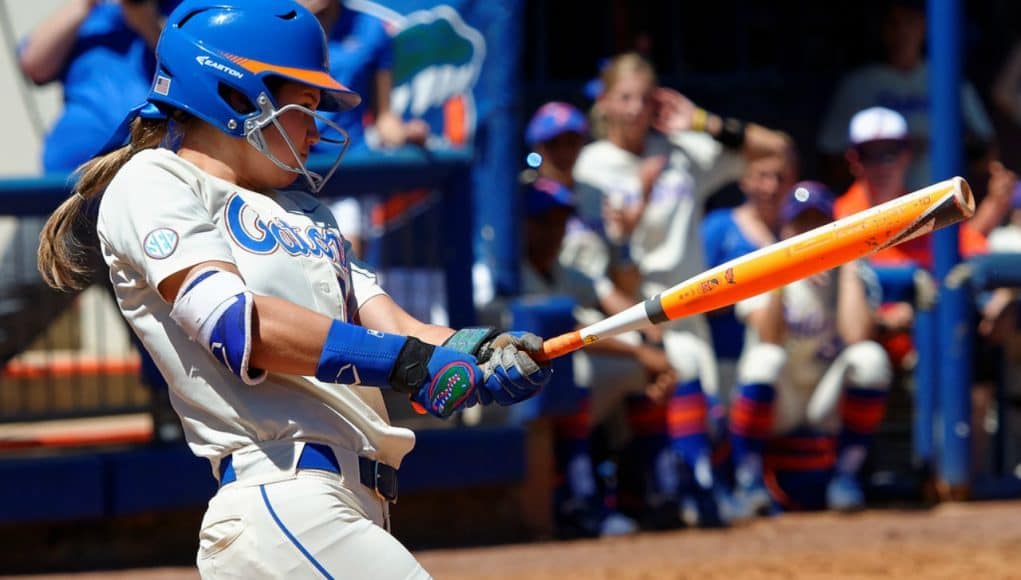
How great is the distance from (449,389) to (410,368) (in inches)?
2.7

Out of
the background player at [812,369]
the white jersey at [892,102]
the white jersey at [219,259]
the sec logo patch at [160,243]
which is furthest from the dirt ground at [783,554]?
the sec logo patch at [160,243]

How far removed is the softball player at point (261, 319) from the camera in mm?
2436

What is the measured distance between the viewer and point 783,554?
226 inches

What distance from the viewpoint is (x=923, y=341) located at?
22.4 ft

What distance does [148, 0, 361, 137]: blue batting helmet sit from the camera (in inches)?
101

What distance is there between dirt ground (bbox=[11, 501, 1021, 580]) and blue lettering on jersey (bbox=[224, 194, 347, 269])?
2851 mm

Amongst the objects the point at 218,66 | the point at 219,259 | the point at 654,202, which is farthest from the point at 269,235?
the point at 654,202

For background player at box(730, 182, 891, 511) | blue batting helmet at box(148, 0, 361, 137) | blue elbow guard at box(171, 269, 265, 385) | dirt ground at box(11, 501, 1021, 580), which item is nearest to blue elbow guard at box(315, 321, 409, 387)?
blue elbow guard at box(171, 269, 265, 385)

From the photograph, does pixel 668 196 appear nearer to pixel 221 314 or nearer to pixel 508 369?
pixel 508 369

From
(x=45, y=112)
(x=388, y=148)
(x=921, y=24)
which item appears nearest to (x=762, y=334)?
(x=388, y=148)

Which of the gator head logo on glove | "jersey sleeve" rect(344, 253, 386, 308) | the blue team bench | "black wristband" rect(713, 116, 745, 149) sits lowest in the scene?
the blue team bench

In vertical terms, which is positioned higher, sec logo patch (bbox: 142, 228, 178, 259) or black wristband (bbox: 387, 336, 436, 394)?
sec logo patch (bbox: 142, 228, 178, 259)

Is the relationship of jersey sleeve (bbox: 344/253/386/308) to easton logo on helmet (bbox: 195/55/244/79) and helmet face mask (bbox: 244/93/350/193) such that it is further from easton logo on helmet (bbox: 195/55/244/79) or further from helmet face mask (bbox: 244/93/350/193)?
easton logo on helmet (bbox: 195/55/244/79)

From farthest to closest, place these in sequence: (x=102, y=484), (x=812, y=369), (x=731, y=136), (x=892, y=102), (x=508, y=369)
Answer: (x=892, y=102) → (x=731, y=136) → (x=812, y=369) → (x=102, y=484) → (x=508, y=369)
